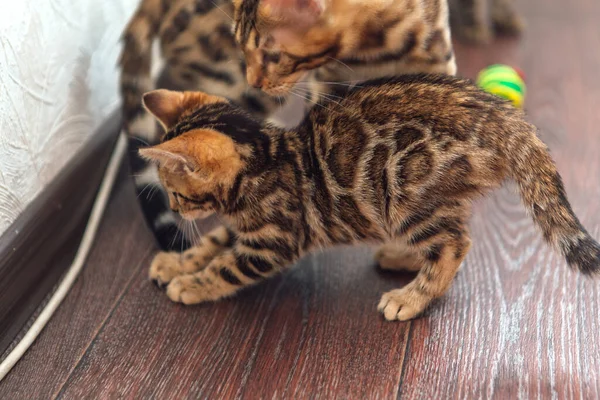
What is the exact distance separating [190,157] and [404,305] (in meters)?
0.52

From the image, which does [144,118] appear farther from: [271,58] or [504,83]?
[504,83]

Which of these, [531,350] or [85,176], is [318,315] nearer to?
[531,350]

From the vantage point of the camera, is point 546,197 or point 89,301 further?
point 89,301

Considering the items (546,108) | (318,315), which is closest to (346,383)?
(318,315)

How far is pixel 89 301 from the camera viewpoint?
1.39 metres

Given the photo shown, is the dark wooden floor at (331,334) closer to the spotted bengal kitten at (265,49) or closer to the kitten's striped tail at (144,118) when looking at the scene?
the kitten's striped tail at (144,118)

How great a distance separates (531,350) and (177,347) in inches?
26.8

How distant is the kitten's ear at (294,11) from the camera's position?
49.8 inches

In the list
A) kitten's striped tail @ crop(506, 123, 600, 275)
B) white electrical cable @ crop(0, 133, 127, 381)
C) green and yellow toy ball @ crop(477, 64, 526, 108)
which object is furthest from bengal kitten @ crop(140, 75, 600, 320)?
green and yellow toy ball @ crop(477, 64, 526, 108)

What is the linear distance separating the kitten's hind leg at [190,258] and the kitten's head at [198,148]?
6.3 inches

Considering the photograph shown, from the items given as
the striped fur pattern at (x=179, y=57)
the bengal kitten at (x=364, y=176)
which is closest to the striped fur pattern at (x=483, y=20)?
the striped fur pattern at (x=179, y=57)

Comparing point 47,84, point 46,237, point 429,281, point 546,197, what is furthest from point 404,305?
point 47,84

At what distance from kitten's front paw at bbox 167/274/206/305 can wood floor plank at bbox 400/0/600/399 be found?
45 centimetres

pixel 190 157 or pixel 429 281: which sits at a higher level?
pixel 190 157
